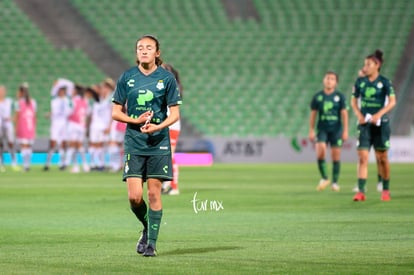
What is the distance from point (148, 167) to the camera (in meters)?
9.85

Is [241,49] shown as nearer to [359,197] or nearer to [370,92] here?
[370,92]

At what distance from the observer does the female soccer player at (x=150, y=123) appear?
9.78 metres

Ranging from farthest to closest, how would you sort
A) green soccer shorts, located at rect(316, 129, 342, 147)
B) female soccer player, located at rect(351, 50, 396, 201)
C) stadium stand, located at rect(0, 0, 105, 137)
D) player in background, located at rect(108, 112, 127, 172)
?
stadium stand, located at rect(0, 0, 105, 137), player in background, located at rect(108, 112, 127, 172), green soccer shorts, located at rect(316, 129, 342, 147), female soccer player, located at rect(351, 50, 396, 201)

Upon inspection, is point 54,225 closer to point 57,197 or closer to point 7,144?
point 57,197

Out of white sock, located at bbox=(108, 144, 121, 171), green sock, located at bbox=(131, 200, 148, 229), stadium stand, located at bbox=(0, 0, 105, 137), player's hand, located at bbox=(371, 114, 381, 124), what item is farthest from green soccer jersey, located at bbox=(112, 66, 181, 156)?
stadium stand, located at bbox=(0, 0, 105, 137)

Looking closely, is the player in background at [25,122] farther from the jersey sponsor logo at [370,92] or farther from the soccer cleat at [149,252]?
the soccer cleat at [149,252]

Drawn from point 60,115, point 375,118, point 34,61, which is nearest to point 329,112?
point 375,118

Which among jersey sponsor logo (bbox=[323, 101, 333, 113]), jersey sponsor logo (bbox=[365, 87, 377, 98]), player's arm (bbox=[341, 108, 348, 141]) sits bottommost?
player's arm (bbox=[341, 108, 348, 141])

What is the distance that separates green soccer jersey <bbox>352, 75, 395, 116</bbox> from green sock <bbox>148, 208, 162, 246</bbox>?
8.00 meters

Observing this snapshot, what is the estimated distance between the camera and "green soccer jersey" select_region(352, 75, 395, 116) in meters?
17.1

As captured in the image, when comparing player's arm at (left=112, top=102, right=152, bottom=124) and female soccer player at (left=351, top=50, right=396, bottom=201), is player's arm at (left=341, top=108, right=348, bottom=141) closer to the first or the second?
female soccer player at (left=351, top=50, right=396, bottom=201)

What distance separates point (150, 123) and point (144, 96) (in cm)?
26

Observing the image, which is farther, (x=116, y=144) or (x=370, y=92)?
(x=116, y=144)

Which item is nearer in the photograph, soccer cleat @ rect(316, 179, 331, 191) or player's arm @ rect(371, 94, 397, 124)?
player's arm @ rect(371, 94, 397, 124)
